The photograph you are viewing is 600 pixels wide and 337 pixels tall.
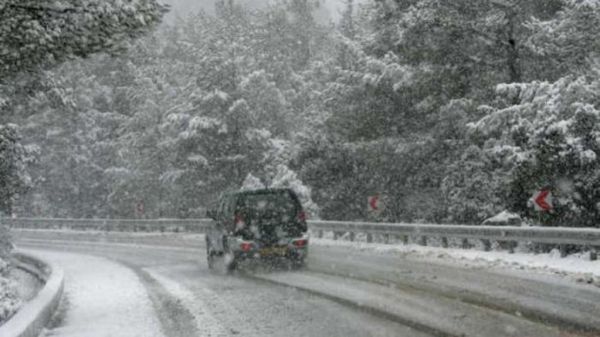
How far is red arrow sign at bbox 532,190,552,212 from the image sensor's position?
1825 cm

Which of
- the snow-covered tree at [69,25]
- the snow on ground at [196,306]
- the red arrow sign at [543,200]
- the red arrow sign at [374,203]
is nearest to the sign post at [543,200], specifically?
the red arrow sign at [543,200]

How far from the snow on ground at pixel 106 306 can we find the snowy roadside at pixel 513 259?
7.24 metres

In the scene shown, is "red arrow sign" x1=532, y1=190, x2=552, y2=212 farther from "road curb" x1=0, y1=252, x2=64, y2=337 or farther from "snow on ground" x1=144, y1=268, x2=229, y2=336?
"road curb" x1=0, y1=252, x2=64, y2=337

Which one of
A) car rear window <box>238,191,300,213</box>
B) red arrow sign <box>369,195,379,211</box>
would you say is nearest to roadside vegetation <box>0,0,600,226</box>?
red arrow sign <box>369,195,379,211</box>

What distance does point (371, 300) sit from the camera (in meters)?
11.8

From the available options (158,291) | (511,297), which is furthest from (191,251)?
(511,297)

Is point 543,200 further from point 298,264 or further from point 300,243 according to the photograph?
point 298,264

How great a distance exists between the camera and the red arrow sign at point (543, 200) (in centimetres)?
1825

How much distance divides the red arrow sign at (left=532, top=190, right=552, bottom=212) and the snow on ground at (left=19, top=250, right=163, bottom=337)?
31.3 ft

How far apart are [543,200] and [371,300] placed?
8.14 m

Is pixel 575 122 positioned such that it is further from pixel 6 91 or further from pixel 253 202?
pixel 6 91

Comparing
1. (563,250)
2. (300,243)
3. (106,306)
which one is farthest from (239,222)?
(563,250)

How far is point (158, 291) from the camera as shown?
14.5 meters

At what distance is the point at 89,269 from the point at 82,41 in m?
9.81
